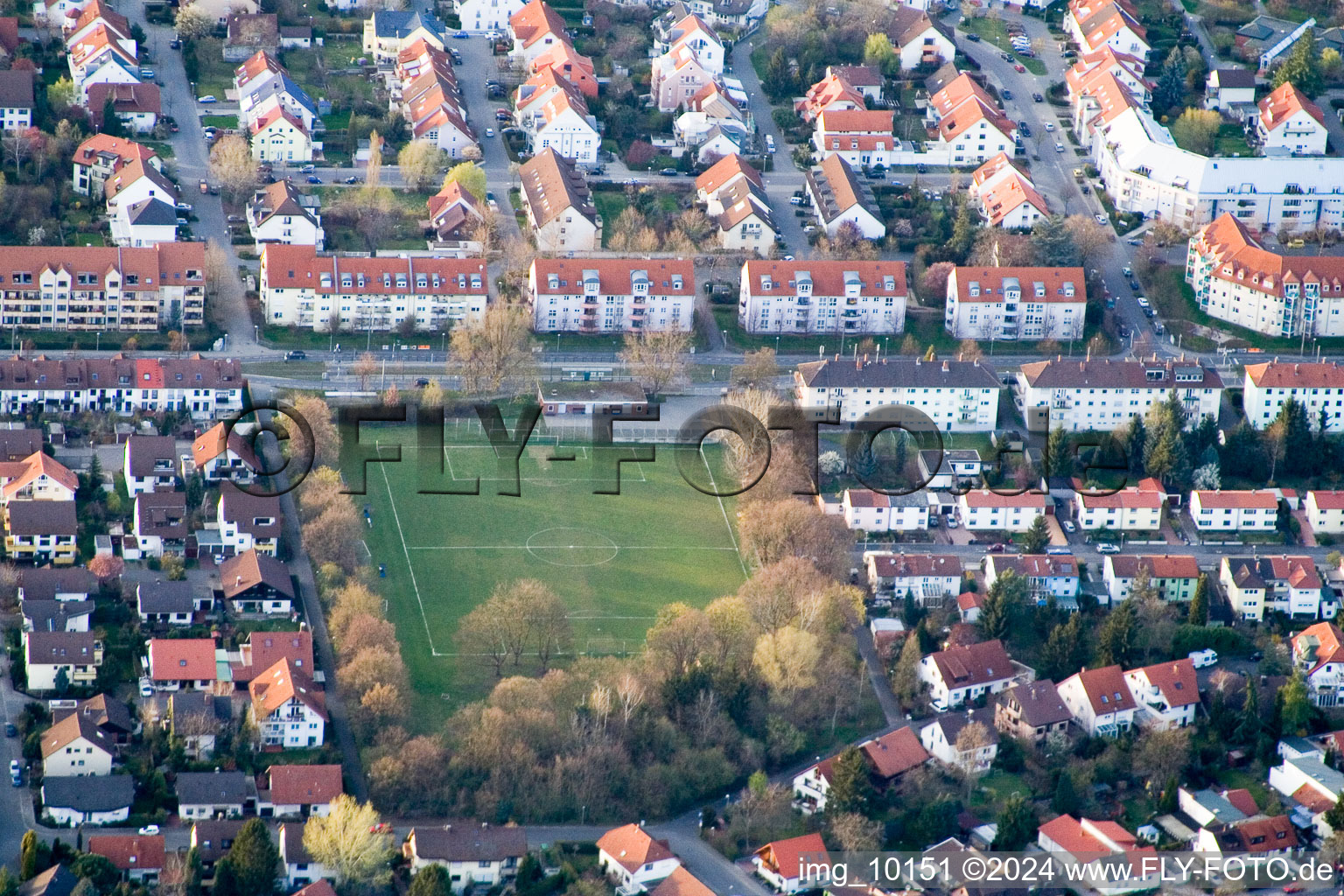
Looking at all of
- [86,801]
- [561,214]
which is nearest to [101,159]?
[561,214]

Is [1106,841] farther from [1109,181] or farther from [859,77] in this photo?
[859,77]

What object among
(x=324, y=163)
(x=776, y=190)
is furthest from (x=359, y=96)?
(x=776, y=190)

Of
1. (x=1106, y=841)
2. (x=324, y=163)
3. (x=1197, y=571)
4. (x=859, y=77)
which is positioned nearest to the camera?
(x=1106, y=841)

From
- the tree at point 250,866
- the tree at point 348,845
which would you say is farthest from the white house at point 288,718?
the tree at point 250,866

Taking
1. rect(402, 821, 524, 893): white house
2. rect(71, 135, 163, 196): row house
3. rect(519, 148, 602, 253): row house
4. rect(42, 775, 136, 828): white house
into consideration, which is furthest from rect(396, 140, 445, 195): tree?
rect(402, 821, 524, 893): white house

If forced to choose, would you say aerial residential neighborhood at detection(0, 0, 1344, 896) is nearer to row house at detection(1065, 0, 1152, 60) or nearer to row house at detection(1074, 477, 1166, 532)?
row house at detection(1074, 477, 1166, 532)
